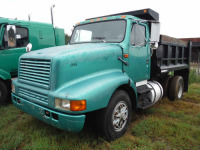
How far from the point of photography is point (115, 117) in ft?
10.2

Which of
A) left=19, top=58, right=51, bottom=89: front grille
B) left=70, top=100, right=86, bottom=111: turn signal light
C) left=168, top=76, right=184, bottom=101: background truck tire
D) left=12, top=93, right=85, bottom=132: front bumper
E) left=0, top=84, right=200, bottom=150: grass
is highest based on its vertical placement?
left=19, top=58, right=51, bottom=89: front grille

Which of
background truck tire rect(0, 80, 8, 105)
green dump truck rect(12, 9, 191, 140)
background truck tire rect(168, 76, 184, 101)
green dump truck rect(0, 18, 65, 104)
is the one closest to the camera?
green dump truck rect(12, 9, 191, 140)

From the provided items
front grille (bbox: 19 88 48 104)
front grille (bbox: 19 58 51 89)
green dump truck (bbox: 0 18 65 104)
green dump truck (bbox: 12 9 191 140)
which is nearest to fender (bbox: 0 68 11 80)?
green dump truck (bbox: 0 18 65 104)

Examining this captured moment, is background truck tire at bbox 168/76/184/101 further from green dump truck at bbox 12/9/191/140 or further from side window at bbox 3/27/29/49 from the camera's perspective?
side window at bbox 3/27/29/49

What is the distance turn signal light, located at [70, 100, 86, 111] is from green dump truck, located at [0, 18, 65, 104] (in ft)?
9.90

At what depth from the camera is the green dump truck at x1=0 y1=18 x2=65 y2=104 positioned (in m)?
5.26

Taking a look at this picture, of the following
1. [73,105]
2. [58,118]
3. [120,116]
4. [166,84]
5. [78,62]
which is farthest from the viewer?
[166,84]

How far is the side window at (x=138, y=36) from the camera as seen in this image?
149 inches

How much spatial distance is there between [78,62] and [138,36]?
1.91m

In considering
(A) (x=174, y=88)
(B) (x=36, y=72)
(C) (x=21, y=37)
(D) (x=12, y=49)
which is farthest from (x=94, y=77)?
(C) (x=21, y=37)

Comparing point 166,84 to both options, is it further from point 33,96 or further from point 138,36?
point 33,96

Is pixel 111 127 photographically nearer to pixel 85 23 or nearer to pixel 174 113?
pixel 174 113

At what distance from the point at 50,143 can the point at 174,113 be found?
3266 mm

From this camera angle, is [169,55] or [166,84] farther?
[166,84]
